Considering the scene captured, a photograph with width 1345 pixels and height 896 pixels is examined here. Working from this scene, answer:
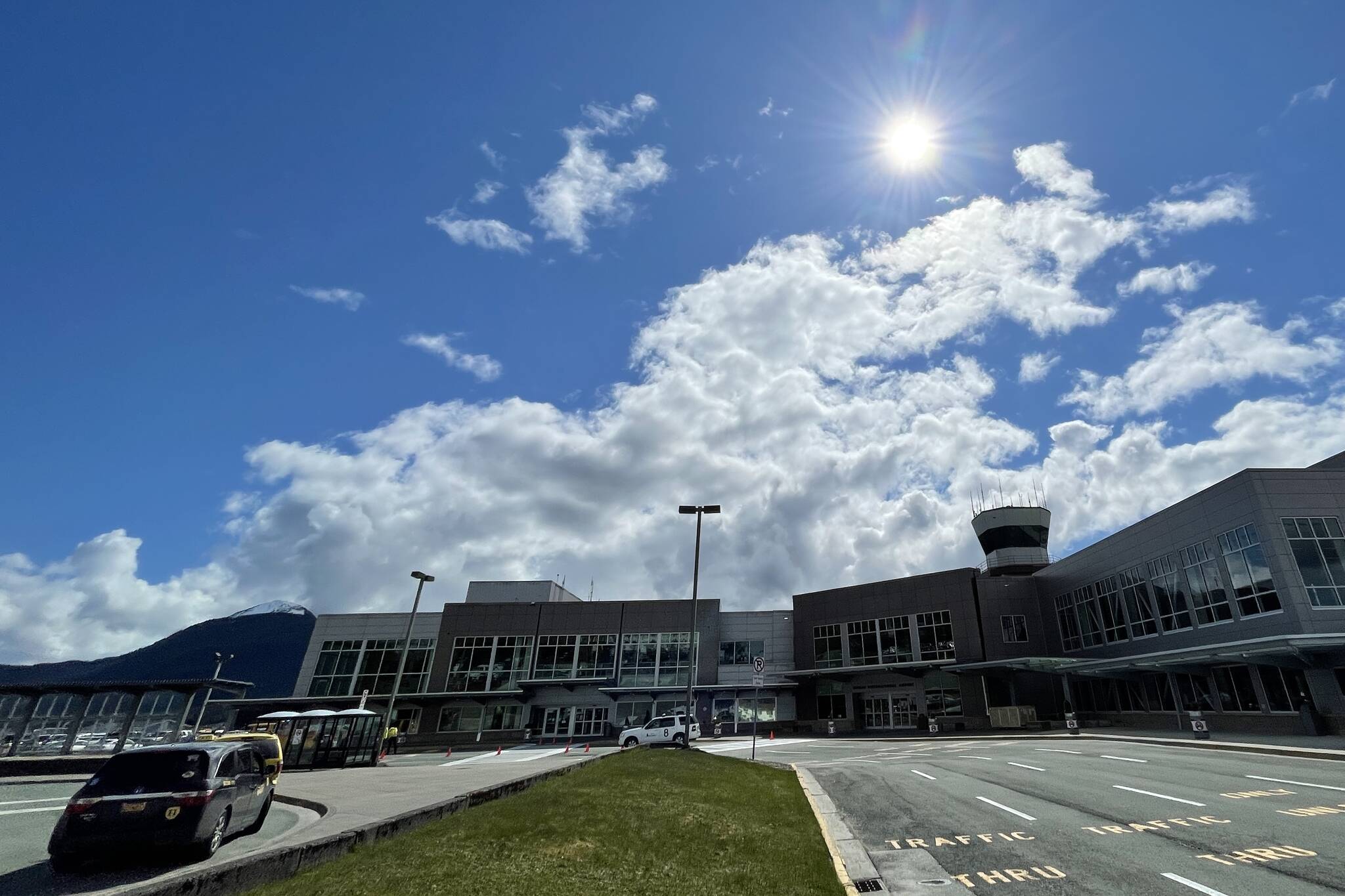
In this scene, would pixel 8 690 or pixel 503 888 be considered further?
pixel 8 690

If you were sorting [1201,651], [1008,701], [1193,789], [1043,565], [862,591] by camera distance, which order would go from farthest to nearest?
[1043,565] < [862,591] < [1008,701] < [1201,651] < [1193,789]

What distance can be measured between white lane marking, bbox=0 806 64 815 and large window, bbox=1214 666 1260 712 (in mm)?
45955

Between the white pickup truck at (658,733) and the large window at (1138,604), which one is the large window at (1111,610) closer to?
the large window at (1138,604)

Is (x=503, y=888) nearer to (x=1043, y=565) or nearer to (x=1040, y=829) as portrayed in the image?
(x=1040, y=829)

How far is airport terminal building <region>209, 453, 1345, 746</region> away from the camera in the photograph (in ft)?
111

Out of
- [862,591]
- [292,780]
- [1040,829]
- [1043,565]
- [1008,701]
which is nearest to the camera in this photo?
[1040,829]

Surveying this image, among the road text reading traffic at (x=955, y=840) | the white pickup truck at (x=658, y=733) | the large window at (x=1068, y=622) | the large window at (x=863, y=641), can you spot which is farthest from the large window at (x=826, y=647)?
the road text reading traffic at (x=955, y=840)

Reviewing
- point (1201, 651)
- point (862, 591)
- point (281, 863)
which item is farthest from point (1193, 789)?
point (862, 591)

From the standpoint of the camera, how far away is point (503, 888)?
21.1 ft

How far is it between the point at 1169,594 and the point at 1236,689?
6.77 m

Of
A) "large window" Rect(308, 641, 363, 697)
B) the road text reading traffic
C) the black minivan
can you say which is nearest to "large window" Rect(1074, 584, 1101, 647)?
the road text reading traffic

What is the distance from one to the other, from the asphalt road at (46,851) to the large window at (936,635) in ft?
155

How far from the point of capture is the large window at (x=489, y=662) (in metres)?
55.8

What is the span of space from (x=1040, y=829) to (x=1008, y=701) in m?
44.9
